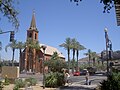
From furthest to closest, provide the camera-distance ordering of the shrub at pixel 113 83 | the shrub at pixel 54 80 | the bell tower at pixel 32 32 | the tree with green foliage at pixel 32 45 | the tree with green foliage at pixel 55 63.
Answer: the bell tower at pixel 32 32 → the tree with green foliage at pixel 32 45 → the tree with green foliage at pixel 55 63 → the shrub at pixel 54 80 → the shrub at pixel 113 83

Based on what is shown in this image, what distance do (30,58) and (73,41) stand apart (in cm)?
2386

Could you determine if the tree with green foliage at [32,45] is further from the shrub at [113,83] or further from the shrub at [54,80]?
the shrub at [113,83]

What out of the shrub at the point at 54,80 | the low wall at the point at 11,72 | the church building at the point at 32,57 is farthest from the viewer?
the church building at the point at 32,57

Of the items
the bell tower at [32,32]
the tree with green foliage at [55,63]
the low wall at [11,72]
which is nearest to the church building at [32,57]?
the bell tower at [32,32]

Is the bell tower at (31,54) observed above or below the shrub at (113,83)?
above

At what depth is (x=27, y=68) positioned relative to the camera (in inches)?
4274

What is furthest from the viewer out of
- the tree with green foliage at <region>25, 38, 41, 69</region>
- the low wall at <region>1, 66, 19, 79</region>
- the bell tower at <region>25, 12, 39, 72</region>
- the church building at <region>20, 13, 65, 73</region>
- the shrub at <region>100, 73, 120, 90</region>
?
the church building at <region>20, 13, 65, 73</region>

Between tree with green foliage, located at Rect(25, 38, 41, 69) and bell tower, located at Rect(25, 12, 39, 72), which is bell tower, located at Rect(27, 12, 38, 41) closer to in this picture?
bell tower, located at Rect(25, 12, 39, 72)

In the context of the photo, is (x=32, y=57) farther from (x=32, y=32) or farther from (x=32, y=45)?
(x=32, y=32)

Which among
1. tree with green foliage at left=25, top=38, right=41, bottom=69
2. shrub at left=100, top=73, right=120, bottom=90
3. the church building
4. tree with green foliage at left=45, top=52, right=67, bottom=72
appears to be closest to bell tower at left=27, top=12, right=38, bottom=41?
the church building

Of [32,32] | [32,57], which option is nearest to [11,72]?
[32,57]

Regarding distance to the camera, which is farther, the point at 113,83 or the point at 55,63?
the point at 55,63

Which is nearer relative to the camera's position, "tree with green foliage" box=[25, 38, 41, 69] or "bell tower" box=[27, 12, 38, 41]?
"tree with green foliage" box=[25, 38, 41, 69]

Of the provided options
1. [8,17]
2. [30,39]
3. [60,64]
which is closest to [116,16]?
[8,17]
